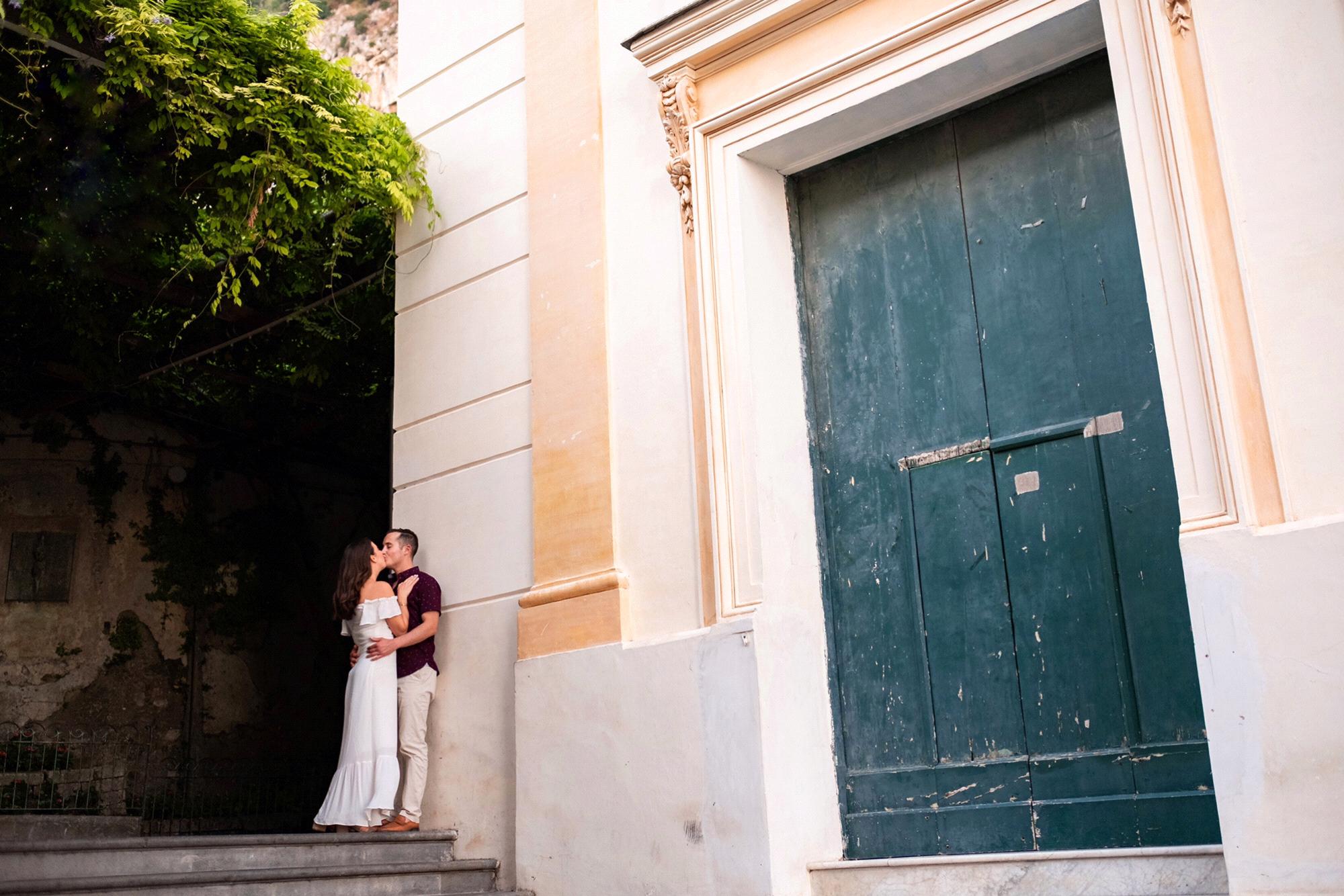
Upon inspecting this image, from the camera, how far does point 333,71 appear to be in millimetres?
6859

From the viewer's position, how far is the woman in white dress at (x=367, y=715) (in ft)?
19.7

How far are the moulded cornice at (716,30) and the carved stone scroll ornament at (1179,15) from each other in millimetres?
1422

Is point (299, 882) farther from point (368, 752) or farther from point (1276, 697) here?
point (1276, 697)

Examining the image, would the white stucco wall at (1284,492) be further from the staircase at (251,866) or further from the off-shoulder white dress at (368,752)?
the off-shoulder white dress at (368,752)

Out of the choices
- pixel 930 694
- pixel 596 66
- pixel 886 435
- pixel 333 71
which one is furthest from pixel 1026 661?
pixel 333 71

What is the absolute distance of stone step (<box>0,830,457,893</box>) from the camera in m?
4.54

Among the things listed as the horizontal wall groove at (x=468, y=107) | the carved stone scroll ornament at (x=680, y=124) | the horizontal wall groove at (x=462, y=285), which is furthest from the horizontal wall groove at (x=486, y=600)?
the horizontal wall groove at (x=468, y=107)

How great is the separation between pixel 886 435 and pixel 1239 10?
210cm

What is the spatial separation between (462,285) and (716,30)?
205 centimetres

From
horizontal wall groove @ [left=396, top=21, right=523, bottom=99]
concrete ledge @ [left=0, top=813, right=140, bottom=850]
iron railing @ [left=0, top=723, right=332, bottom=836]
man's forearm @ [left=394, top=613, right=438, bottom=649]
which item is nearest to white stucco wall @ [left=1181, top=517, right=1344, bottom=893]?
man's forearm @ [left=394, top=613, right=438, bottom=649]

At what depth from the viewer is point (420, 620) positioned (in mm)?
6418

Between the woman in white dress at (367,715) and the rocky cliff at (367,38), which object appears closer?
the woman in white dress at (367,715)

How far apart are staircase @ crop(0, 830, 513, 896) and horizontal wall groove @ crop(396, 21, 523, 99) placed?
428cm

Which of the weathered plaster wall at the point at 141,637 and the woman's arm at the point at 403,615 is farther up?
the weathered plaster wall at the point at 141,637
